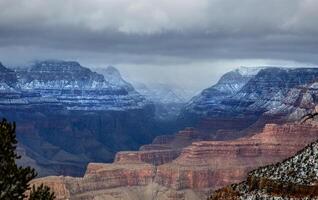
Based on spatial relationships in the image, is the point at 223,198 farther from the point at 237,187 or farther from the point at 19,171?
the point at 19,171

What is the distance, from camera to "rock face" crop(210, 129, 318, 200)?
58594mm

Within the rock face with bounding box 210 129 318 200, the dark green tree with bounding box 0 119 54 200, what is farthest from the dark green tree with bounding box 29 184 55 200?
the rock face with bounding box 210 129 318 200

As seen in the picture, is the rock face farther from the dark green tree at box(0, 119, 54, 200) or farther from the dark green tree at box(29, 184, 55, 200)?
the dark green tree at box(0, 119, 54, 200)

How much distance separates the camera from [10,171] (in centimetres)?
4362

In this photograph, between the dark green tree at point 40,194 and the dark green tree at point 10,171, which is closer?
the dark green tree at point 10,171

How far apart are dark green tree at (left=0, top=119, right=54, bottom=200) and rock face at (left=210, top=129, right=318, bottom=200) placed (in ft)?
71.4

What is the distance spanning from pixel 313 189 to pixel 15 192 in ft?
77.9

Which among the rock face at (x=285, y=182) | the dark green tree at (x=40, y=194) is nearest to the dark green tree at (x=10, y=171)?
the dark green tree at (x=40, y=194)

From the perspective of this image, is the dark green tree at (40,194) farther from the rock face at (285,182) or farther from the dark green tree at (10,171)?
the rock face at (285,182)

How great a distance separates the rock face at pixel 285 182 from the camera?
58594 mm

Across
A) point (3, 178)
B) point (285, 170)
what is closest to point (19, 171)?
point (3, 178)

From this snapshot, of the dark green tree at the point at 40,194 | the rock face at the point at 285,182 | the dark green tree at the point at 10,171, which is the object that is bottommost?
the rock face at the point at 285,182

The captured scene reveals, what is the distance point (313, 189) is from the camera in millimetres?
58031

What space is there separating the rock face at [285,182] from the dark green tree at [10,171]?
71.4 ft
